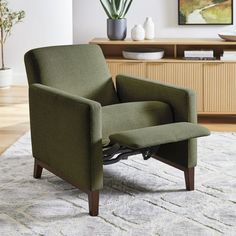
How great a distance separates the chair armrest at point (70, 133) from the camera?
2.70 meters

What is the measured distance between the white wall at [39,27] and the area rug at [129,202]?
2.74 meters

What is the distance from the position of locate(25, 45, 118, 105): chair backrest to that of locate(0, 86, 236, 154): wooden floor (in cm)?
87

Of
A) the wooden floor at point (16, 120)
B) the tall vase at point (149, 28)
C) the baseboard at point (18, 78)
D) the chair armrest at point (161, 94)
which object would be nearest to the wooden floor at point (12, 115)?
the wooden floor at point (16, 120)

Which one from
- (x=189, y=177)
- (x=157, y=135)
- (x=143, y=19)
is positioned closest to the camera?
(x=157, y=135)

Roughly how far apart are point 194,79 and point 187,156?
177cm

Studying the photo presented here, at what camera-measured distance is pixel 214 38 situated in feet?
17.3

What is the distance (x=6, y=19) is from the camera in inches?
241

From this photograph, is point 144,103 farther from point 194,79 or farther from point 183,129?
point 194,79

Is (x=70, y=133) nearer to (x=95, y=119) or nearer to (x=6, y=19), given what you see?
(x=95, y=119)

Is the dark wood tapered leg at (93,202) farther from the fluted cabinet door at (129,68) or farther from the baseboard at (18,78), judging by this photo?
the baseboard at (18,78)

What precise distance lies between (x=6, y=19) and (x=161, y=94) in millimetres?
3304

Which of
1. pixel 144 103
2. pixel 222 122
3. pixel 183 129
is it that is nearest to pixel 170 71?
pixel 222 122

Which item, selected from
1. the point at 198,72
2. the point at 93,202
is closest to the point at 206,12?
the point at 198,72

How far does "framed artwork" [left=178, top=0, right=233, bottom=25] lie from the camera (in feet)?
17.2
